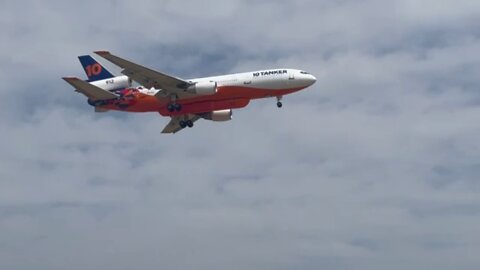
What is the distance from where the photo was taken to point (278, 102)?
129m

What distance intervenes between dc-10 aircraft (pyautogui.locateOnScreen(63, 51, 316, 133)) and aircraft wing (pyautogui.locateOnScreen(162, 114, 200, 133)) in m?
4.15

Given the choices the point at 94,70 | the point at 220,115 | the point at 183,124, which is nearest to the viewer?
the point at 94,70

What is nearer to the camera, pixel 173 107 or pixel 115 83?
pixel 173 107

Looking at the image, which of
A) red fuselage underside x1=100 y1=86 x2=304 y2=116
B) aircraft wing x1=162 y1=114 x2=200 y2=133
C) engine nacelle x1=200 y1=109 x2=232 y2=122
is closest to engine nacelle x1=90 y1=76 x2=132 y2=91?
red fuselage underside x1=100 y1=86 x2=304 y2=116

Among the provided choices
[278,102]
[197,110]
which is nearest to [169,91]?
[197,110]

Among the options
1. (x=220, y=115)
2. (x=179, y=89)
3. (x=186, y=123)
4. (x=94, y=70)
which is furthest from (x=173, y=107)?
(x=94, y=70)

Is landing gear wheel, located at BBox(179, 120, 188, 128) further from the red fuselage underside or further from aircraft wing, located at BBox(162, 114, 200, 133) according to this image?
the red fuselage underside

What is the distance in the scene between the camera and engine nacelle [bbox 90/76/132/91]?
438ft

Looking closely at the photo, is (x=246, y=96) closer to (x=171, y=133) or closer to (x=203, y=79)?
(x=203, y=79)

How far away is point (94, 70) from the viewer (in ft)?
447

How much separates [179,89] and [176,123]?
11170mm

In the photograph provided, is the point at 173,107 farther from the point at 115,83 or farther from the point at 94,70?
the point at 94,70

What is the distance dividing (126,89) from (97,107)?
3855mm

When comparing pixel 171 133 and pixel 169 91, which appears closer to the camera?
pixel 169 91
